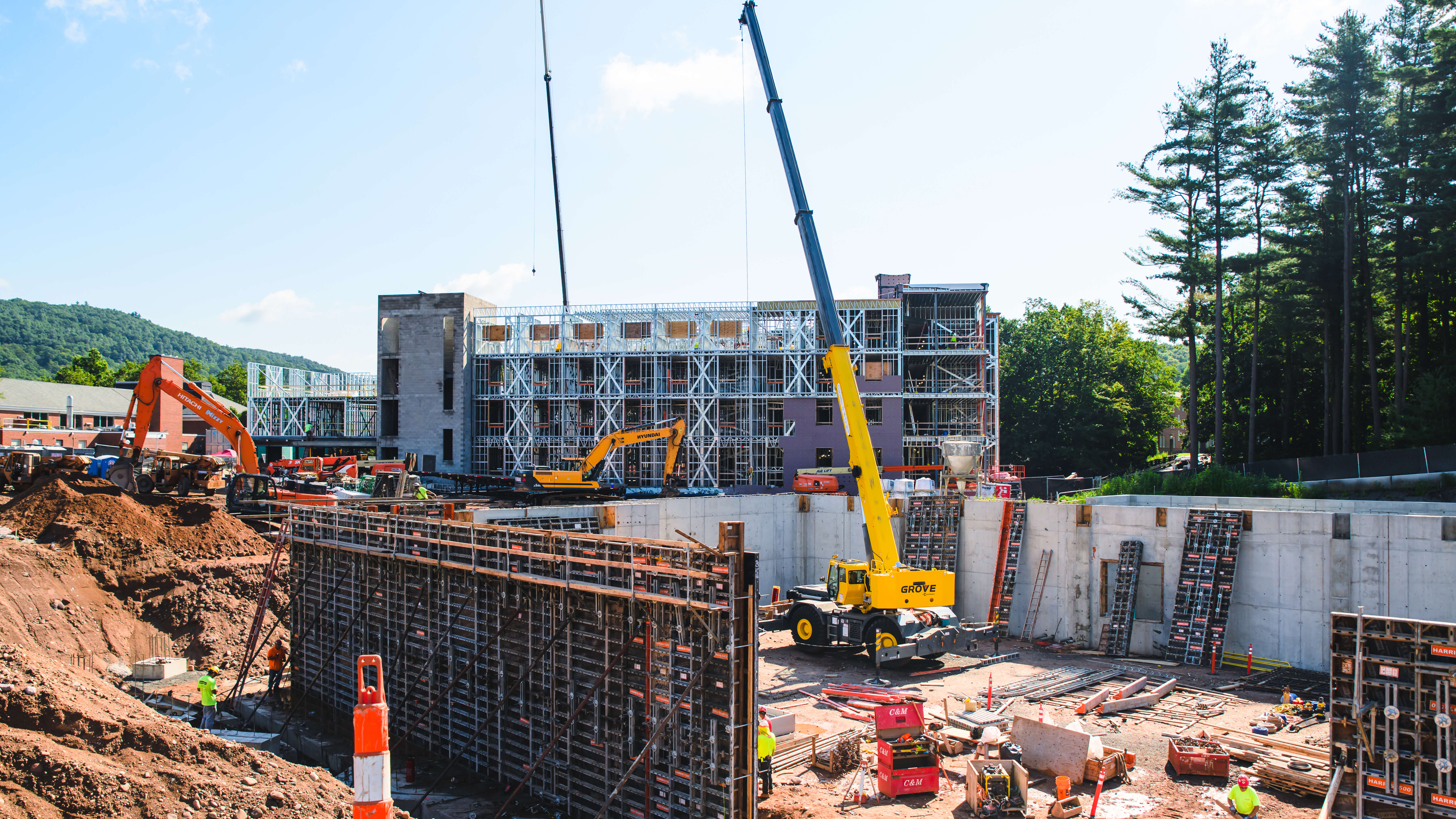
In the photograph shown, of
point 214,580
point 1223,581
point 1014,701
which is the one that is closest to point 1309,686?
point 1223,581

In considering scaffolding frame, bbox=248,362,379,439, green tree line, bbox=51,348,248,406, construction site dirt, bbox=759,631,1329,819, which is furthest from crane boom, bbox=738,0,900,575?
green tree line, bbox=51,348,248,406

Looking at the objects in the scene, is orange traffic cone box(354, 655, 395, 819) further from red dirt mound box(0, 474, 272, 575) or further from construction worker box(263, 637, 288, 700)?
red dirt mound box(0, 474, 272, 575)

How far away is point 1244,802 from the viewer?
41.9 feet

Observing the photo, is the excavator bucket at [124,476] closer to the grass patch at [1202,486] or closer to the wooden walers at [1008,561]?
the wooden walers at [1008,561]

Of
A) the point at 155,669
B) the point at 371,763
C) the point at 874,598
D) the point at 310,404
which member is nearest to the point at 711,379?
the point at 310,404

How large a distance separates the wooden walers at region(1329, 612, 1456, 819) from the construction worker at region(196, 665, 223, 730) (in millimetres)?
20362

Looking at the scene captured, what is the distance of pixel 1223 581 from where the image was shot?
71.6ft

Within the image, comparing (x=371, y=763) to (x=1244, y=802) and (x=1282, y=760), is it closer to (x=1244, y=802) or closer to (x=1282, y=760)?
(x=1244, y=802)

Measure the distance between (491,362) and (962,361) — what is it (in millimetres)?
27757

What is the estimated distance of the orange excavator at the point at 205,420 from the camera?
28.2 metres

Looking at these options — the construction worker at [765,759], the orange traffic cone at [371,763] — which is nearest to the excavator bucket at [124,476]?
the construction worker at [765,759]

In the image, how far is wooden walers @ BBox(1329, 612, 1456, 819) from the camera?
11.4 m

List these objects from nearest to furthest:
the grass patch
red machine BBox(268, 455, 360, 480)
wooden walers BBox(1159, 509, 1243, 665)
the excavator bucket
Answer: wooden walers BBox(1159, 509, 1243, 665), the excavator bucket, the grass patch, red machine BBox(268, 455, 360, 480)

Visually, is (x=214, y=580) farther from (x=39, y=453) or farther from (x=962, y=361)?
(x=962, y=361)
